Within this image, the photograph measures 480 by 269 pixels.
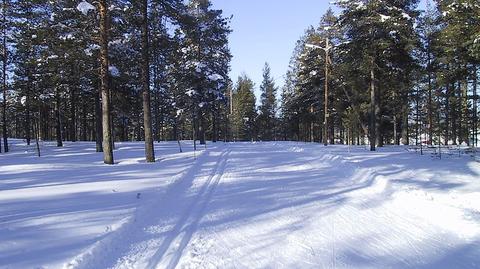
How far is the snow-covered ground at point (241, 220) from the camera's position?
6.05m

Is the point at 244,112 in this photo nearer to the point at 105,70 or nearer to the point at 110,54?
the point at 110,54

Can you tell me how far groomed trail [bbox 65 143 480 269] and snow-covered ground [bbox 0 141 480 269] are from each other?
20 millimetres

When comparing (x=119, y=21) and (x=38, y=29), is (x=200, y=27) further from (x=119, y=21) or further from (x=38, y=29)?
(x=38, y=29)

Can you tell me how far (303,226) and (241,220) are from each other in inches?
49.1

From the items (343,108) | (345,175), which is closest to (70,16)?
(345,175)

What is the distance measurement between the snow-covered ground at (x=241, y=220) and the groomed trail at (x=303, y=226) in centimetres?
2

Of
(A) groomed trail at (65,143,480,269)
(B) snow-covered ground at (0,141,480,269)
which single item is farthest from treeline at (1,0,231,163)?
Answer: (A) groomed trail at (65,143,480,269)

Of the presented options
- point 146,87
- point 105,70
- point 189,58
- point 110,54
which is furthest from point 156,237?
point 189,58

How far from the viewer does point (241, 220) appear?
27.4ft

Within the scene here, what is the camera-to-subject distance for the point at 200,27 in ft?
127

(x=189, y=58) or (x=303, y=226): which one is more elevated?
(x=189, y=58)

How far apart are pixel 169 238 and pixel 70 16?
58.3 feet

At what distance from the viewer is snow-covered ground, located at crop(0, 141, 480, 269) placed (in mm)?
6055

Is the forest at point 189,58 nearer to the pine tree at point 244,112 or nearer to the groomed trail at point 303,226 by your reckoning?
the groomed trail at point 303,226
